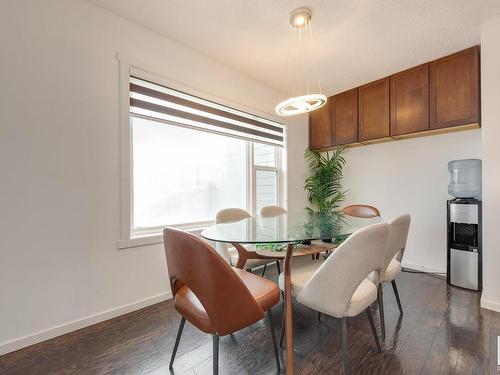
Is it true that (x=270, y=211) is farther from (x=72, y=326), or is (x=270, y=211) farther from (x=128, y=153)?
(x=72, y=326)

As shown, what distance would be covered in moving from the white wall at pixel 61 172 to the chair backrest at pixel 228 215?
0.76 m

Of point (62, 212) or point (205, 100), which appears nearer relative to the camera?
point (62, 212)

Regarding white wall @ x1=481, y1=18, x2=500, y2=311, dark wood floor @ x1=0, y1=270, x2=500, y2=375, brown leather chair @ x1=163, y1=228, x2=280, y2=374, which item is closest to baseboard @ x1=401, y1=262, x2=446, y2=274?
white wall @ x1=481, y1=18, x2=500, y2=311

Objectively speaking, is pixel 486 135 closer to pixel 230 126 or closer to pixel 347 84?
pixel 347 84

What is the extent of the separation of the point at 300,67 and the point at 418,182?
2137mm

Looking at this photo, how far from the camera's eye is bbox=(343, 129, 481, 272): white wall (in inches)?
113

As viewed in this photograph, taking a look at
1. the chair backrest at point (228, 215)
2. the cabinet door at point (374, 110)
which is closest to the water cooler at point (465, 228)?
the cabinet door at point (374, 110)

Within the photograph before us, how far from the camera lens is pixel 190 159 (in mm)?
2709

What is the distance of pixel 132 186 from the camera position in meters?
2.16

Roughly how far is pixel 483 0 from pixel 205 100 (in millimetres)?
2525

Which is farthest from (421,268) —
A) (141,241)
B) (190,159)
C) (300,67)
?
(141,241)

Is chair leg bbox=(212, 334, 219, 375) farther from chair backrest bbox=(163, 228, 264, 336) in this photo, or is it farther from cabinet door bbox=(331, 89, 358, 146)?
cabinet door bbox=(331, 89, 358, 146)

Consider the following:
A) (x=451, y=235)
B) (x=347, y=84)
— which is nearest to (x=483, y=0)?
(x=347, y=84)

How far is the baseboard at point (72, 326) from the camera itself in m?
1.56
